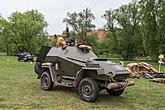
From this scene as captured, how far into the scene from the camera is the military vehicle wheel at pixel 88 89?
1086cm

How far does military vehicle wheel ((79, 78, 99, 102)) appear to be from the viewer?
35.6 ft

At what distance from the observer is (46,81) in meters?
13.1

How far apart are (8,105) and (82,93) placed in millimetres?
Result: 2533

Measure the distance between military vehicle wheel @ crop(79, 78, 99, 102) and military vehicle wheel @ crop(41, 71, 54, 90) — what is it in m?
1.87

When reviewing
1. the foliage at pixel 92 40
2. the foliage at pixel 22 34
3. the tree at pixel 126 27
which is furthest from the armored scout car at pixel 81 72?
the foliage at pixel 22 34

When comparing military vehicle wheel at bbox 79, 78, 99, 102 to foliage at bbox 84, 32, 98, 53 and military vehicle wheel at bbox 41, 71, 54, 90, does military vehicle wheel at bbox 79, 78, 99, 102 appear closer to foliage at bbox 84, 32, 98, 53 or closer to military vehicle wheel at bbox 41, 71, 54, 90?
military vehicle wheel at bbox 41, 71, 54, 90

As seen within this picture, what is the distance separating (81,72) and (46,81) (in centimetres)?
215

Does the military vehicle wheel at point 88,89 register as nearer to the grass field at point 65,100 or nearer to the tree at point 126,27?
the grass field at point 65,100

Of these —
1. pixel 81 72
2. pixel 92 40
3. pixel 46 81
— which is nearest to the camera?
pixel 81 72

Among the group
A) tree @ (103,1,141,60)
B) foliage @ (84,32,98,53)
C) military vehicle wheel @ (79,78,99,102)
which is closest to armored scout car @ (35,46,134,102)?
military vehicle wheel @ (79,78,99,102)

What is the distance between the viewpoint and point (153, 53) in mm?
43812

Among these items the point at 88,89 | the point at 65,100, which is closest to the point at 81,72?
the point at 88,89

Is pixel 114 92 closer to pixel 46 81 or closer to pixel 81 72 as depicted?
pixel 81 72

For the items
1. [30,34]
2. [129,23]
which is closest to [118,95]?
[129,23]
